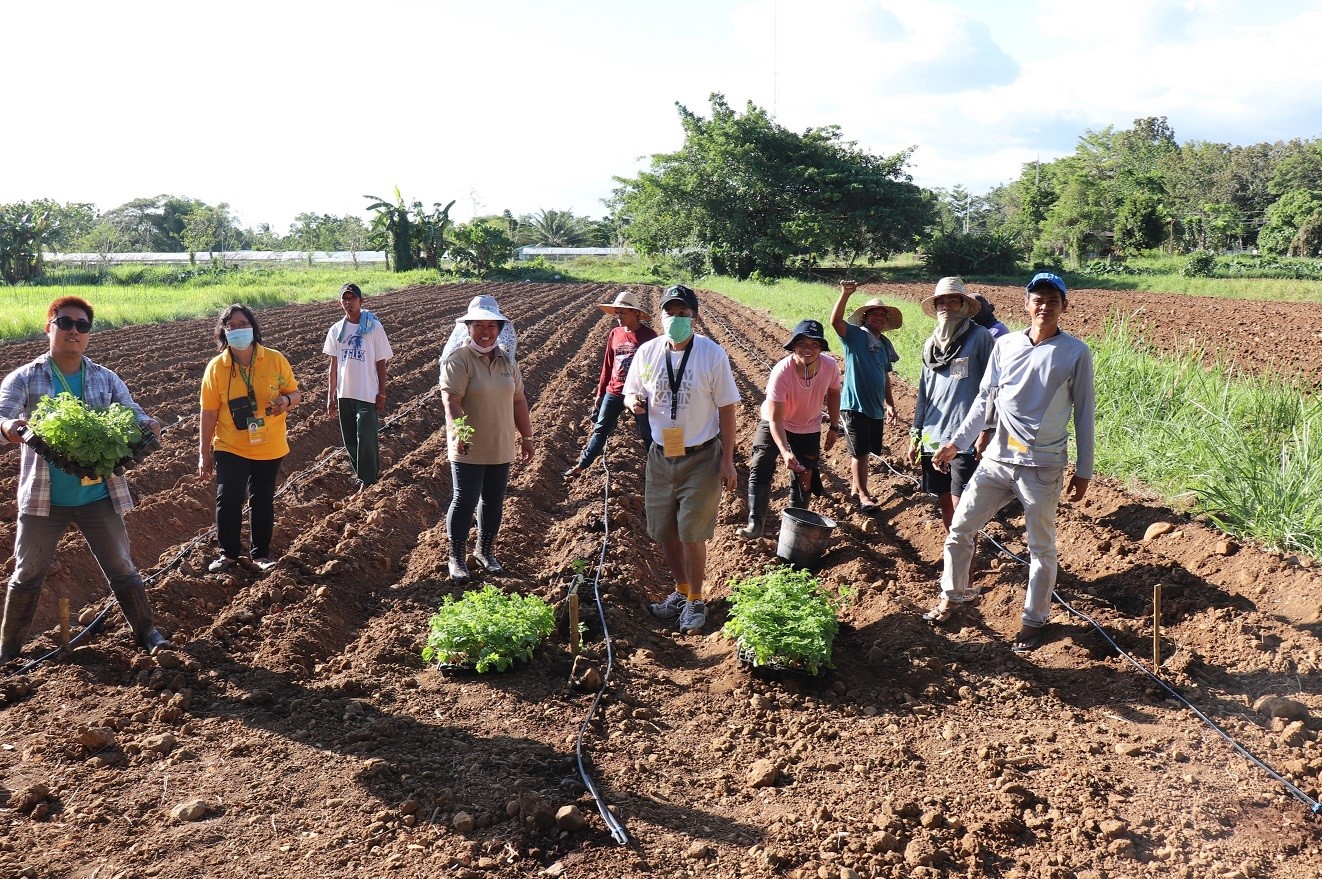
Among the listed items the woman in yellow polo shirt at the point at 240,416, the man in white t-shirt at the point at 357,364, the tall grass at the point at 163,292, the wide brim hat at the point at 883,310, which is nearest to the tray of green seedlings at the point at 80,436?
the woman in yellow polo shirt at the point at 240,416

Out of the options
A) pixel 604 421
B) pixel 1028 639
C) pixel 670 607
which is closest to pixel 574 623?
pixel 670 607

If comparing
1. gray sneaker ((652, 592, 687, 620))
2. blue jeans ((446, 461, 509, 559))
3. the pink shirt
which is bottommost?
gray sneaker ((652, 592, 687, 620))

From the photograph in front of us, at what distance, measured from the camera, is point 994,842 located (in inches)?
135

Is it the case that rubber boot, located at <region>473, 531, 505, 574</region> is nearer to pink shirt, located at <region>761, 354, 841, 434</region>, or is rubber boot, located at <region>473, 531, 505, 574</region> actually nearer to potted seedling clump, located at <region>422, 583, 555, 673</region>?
potted seedling clump, located at <region>422, 583, 555, 673</region>

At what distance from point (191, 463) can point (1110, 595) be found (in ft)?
24.8

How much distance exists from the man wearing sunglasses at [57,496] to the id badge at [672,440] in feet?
8.49

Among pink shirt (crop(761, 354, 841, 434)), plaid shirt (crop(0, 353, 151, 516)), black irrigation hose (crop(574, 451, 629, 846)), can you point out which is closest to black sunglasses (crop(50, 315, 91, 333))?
plaid shirt (crop(0, 353, 151, 516))

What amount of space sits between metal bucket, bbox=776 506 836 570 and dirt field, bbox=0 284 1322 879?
0.91ft

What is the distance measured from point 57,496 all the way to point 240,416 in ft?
3.98

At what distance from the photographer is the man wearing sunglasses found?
4551 millimetres

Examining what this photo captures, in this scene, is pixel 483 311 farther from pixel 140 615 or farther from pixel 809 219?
pixel 809 219

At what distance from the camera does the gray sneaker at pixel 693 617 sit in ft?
18.1

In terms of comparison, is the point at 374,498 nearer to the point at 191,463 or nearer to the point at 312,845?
the point at 191,463

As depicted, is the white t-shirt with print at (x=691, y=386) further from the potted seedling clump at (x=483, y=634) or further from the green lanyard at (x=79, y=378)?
the green lanyard at (x=79, y=378)
